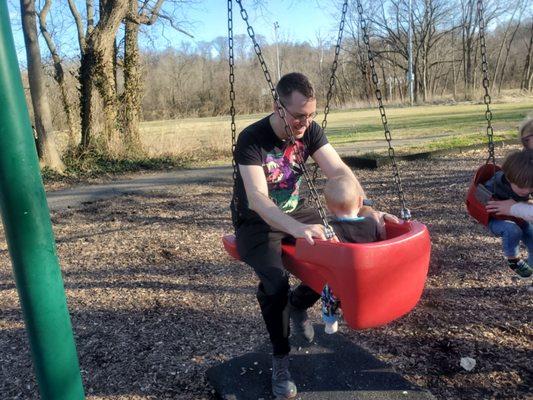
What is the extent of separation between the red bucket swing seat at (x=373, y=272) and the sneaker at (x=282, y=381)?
61cm

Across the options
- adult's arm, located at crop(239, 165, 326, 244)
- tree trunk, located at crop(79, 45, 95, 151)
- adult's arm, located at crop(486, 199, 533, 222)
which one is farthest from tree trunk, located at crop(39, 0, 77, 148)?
adult's arm, located at crop(486, 199, 533, 222)

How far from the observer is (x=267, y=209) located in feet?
7.08

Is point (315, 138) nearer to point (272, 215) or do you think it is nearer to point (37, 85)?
point (272, 215)

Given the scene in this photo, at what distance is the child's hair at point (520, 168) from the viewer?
2455mm

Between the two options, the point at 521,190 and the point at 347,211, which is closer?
the point at 347,211

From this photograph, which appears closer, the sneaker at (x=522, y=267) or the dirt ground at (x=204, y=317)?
the dirt ground at (x=204, y=317)

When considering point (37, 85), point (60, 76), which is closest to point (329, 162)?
point (37, 85)

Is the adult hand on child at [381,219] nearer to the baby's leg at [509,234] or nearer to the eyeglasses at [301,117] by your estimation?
the eyeglasses at [301,117]

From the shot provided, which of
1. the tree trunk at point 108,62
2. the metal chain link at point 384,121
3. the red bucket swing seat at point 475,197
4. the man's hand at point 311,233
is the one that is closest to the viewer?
the man's hand at point 311,233

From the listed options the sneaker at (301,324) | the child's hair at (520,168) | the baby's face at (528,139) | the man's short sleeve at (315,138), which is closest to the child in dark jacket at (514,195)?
the child's hair at (520,168)

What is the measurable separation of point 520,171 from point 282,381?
1.60m

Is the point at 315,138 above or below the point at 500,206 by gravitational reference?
above

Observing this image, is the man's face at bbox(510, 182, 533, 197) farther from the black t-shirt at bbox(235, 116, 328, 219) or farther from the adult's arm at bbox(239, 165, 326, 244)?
the adult's arm at bbox(239, 165, 326, 244)

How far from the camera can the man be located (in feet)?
7.44
